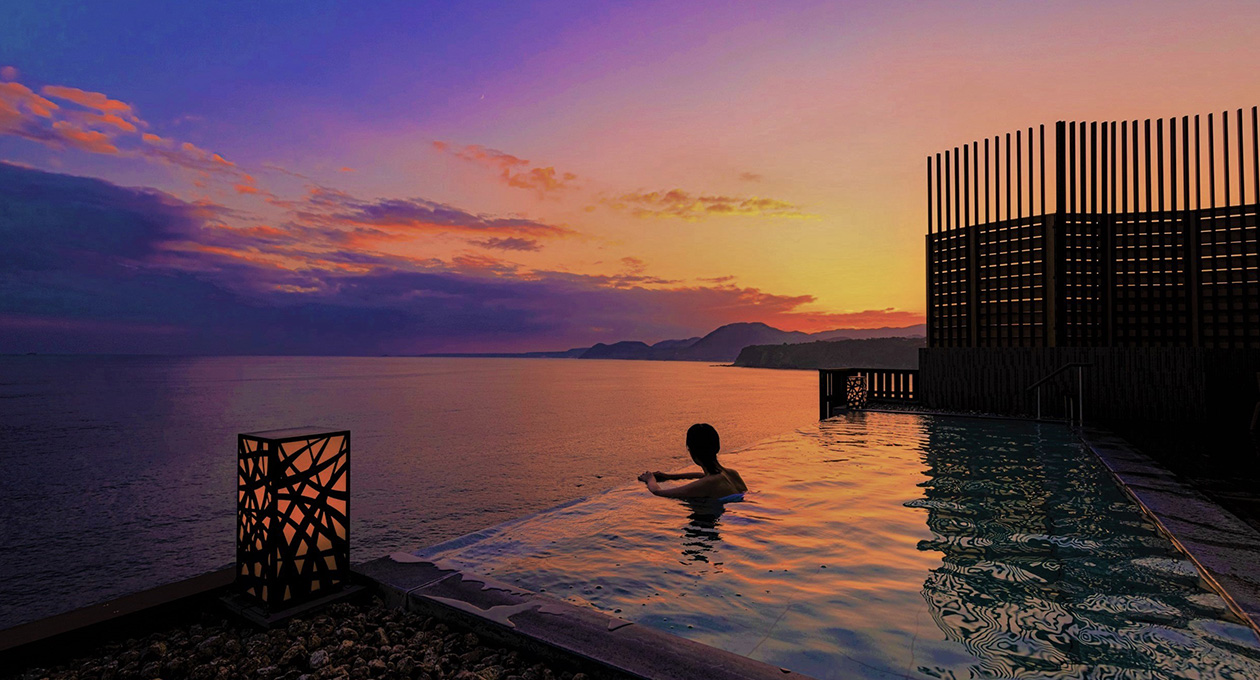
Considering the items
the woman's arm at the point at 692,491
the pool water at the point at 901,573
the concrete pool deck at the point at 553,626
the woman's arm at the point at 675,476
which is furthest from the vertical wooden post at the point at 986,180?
the concrete pool deck at the point at 553,626

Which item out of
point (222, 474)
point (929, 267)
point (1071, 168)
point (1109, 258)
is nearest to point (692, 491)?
point (929, 267)

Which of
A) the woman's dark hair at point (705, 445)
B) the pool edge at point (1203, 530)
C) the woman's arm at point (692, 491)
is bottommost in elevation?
the woman's arm at point (692, 491)

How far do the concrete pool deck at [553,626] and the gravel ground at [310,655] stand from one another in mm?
105

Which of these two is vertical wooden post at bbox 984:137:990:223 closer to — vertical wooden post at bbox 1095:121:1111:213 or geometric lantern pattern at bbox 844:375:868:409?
vertical wooden post at bbox 1095:121:1111:213

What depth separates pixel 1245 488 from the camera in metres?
6.21

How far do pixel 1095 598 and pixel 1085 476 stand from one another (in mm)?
4504

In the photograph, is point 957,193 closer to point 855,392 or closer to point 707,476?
point 855,392

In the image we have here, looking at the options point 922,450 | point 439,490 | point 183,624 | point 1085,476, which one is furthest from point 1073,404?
point 183,624

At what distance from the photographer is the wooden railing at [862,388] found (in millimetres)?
16000

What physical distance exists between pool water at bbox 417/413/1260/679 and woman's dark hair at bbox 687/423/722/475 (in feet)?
1.42

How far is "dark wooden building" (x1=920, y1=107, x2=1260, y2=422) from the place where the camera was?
12.6 m

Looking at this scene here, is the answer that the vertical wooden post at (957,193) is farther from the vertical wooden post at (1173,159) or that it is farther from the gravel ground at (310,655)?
the gravel ground at (310,655)

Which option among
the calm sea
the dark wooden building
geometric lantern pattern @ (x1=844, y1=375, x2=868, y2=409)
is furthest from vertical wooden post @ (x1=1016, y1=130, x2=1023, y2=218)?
the calm sea

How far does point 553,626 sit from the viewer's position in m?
3.10
